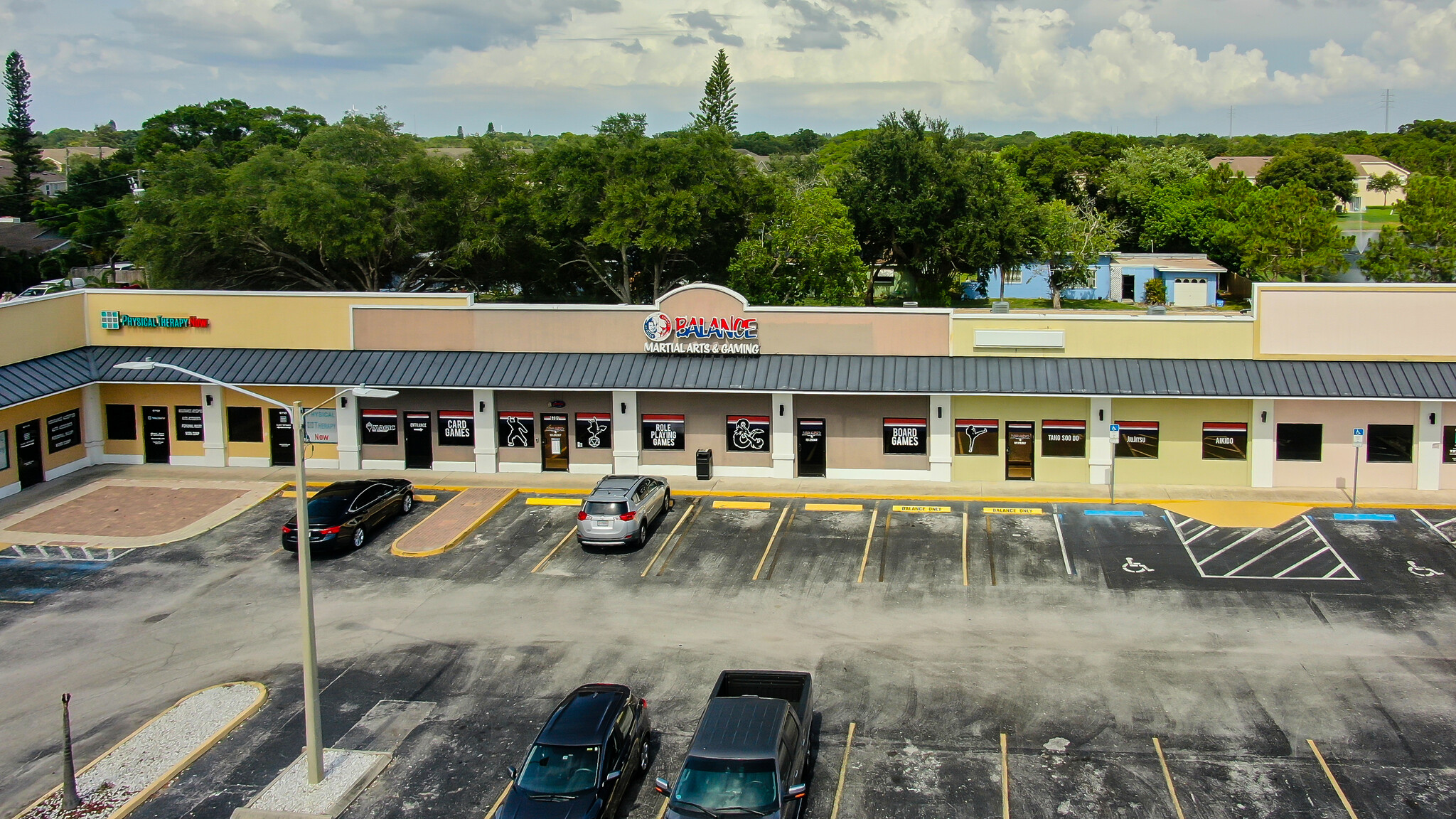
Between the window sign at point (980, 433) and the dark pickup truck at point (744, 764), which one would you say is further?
the window sign at point (980, 433)

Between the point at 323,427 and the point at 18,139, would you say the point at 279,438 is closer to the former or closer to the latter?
the point at 323,427

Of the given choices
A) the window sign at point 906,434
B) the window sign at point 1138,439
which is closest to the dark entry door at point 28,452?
the window sign at point 906,434

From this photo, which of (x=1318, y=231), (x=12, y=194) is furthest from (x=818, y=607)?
(x=12, y=194)

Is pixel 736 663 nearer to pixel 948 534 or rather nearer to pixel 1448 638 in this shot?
pixel 948 534

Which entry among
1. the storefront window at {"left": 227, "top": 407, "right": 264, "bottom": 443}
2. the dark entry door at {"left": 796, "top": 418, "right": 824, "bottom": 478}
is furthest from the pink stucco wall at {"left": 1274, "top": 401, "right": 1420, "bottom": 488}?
the storefront window at {"left": 227, "top": 407, "right": 264, "bottom": 443}

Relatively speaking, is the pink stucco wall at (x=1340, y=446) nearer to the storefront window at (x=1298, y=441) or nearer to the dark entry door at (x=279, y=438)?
→ the storefront window at (x=1298, y=441)

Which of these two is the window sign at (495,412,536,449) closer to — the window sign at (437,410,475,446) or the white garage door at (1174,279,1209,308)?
the window sign at (437,410,475,446)
